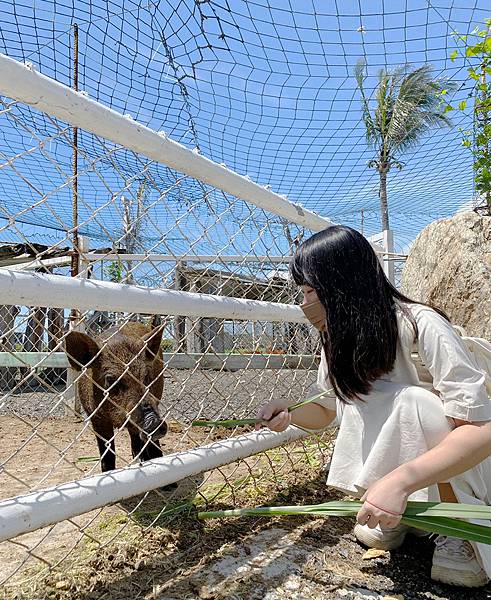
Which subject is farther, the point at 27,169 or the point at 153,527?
the point at 27,169

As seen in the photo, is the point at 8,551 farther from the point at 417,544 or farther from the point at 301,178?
the point at 301,178

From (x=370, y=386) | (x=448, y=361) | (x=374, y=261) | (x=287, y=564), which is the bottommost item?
(x=287, y=564)

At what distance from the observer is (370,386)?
1894 millimetres

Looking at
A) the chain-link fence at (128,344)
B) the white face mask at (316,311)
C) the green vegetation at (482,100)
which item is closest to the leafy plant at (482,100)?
the green vegetation at (482,100)

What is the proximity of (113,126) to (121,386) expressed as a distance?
1763mm

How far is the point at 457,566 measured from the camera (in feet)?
5.95

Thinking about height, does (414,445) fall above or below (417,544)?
above

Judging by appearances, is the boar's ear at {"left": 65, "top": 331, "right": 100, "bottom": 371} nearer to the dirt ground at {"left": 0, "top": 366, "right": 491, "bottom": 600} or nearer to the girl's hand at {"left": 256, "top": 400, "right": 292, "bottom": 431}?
the dirt ground at {"left": 0, "top": 366, "right": 491, "bottom": 600}

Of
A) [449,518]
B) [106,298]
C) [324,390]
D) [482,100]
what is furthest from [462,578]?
[482,100]

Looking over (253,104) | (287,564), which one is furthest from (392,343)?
(253,104)

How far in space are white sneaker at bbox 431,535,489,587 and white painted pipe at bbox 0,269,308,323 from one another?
1.13 metres

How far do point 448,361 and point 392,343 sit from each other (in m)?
0.20

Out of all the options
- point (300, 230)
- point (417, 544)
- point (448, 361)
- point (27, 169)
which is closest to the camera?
point (448, 361)

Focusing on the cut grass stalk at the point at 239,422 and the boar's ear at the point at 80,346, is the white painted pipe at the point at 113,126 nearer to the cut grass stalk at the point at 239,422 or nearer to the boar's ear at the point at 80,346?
the cut grass stalk at the point at 239,422
